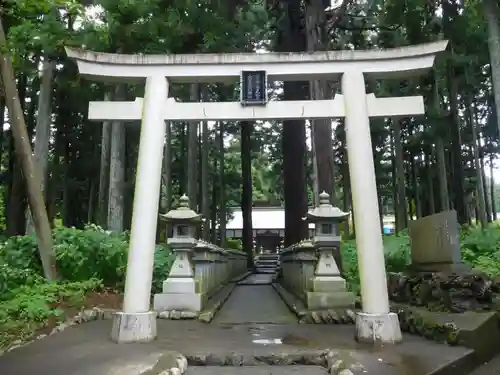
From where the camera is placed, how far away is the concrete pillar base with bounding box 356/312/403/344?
5992 millimetres

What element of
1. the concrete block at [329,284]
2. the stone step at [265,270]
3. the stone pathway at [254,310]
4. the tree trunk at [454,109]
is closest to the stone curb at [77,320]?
the stone pathway at [254,310]

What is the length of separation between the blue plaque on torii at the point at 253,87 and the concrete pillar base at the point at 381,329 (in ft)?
11.2

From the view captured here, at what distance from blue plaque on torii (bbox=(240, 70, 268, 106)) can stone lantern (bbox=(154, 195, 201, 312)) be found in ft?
12.2

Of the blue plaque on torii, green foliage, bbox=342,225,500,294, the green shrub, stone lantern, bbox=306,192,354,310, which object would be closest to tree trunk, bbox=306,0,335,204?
green foliage, bbox=342,225,500,294

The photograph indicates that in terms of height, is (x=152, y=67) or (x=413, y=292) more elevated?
(x=152, y=67)

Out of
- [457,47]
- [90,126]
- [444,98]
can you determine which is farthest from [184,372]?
[444,98]

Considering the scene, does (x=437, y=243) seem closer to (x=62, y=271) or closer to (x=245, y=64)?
(x=245, y=64)

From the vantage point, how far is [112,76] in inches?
271

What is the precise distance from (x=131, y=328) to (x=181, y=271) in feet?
11.1

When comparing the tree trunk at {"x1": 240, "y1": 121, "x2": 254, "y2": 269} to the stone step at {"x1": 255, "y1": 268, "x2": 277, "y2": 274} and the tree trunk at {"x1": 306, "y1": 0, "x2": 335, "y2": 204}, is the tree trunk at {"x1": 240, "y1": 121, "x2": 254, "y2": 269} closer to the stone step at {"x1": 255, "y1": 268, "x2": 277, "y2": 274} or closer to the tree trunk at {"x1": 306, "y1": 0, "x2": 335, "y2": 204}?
the stone step at {"x1": 255, "y1": 268, "x2": 277, "y2": 274}

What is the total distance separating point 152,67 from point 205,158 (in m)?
14.3

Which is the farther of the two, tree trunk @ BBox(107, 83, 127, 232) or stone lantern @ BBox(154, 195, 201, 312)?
tree trunk @ BBox(107, 83, 127, 232)

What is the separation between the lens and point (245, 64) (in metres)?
6.82

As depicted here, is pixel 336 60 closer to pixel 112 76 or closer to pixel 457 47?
pixel 112 76
